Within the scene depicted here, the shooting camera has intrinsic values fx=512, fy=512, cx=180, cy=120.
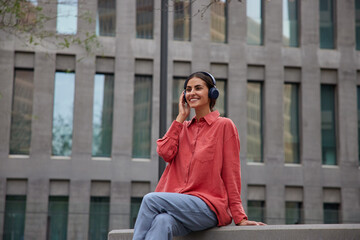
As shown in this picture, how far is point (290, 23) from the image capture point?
20984 millimetres

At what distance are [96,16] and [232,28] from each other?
5355 millimetres

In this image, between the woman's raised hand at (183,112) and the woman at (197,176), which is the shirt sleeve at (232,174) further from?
the woman's raised hand at (183,112)

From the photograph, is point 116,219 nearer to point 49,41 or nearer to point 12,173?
point 12,173

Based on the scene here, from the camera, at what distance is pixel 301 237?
4070 millimetres

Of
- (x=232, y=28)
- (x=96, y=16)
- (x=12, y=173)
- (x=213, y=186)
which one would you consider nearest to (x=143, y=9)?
(x=96, y=16)

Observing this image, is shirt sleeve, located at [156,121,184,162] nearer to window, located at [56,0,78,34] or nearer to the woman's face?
the woman's face

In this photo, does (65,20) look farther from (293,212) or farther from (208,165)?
(208,165)

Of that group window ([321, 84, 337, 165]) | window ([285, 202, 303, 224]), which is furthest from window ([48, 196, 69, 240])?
window ([321, 84, 337, 165])

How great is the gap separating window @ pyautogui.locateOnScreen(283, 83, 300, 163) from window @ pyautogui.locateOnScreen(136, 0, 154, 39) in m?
5.95

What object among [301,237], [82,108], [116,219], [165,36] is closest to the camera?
[301,237]

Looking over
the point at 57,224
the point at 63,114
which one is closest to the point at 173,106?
the point at 63,114

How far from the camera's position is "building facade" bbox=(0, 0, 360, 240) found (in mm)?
18609

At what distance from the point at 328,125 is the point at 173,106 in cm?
641

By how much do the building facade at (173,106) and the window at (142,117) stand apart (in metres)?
0.04
